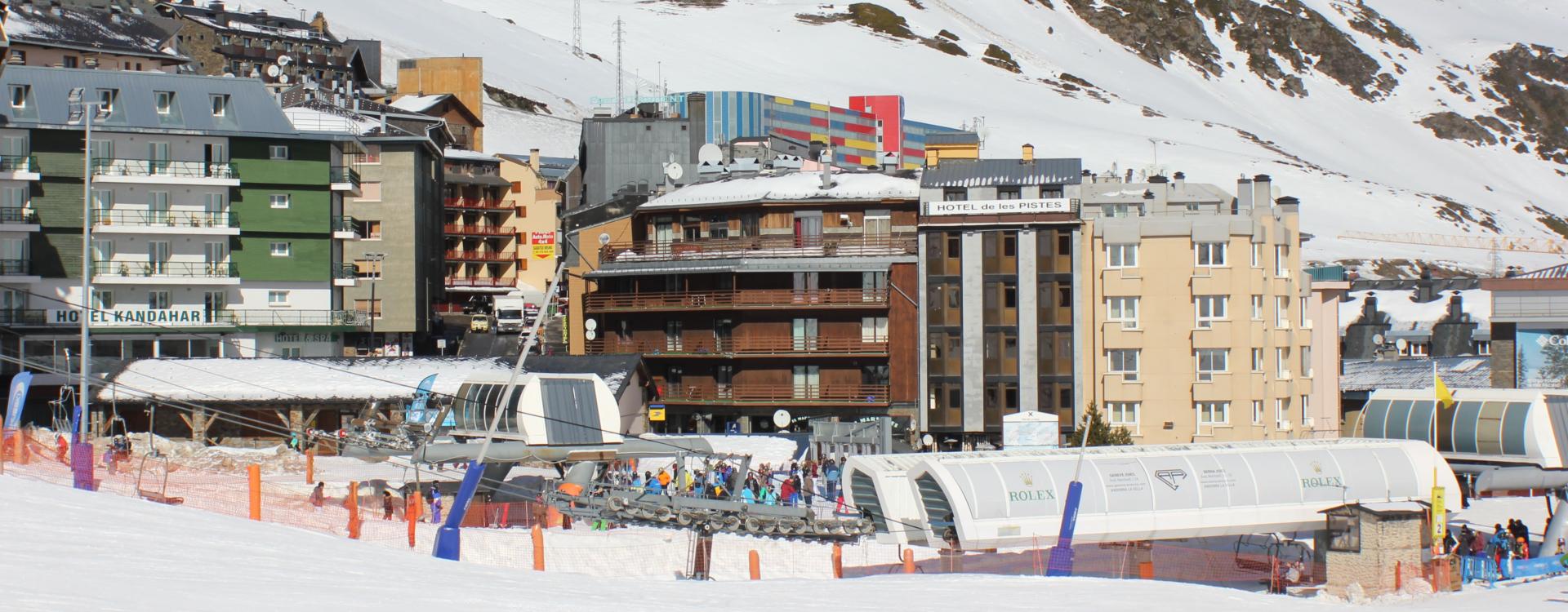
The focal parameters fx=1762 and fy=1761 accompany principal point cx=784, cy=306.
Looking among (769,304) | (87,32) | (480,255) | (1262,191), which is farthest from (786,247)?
(87,32)

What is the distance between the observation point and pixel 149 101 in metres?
78.9

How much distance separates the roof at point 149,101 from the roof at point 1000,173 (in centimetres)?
2957

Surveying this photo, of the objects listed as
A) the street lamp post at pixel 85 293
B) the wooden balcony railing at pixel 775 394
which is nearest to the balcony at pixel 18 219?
the street lamp post at pixel 85 293

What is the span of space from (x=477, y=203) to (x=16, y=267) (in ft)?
195

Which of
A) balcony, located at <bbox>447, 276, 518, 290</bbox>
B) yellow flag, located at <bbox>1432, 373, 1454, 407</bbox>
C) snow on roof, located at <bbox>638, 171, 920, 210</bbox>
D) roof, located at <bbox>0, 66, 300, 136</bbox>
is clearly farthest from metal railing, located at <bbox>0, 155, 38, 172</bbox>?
yellow flag, located at <bbox>1432, 373, 1454, 407</bbox>

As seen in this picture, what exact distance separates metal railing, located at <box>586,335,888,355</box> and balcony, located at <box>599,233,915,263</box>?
368 centimetres

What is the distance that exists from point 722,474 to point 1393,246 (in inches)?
5393

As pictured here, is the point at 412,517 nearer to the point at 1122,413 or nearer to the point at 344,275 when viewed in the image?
the point at 1122,413

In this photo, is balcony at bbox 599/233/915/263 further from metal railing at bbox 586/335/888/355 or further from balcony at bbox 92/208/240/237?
balcony at bbox 92/208/240/237

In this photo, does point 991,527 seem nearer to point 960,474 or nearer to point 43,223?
point 960,474

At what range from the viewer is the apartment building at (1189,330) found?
2864 inches

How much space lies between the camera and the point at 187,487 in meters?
41.9

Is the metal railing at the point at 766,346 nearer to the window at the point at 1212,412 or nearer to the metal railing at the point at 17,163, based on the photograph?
the window at the point at 1212,412

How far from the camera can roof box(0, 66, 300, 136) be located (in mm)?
76375
